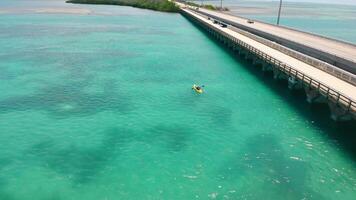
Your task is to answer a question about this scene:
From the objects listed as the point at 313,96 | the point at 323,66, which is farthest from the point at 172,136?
the point at 323,66

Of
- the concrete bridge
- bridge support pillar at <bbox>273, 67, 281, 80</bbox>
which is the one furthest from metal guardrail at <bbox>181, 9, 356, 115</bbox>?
bridge support pillar at <bbox>273, 67, 281, 80</bbox>

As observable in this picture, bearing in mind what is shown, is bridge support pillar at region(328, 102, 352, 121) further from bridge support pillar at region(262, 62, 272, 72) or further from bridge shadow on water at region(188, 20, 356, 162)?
bridge support pillar at region(262, 62, 272, 72)

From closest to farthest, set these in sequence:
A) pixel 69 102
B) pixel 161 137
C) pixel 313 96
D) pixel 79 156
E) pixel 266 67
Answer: pixel 79 156, pixel 161 137, pixel 313 96, pixel 69 102, pixel 266 67

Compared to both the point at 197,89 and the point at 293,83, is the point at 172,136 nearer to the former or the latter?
the point at 197,89

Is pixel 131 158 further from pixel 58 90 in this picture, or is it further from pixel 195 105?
pixel 58 90

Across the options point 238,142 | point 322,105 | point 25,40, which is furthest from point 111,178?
point 25,40

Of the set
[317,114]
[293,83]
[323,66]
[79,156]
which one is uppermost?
[323,66]
